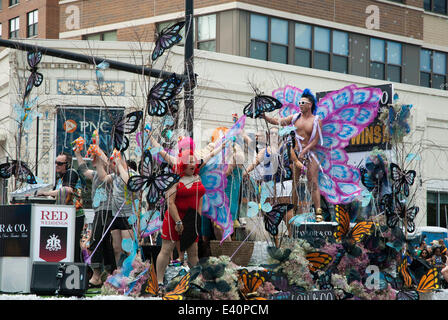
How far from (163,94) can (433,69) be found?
87.4ft

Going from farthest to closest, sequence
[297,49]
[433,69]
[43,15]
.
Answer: [43,15] → [433,69] → [297,49]

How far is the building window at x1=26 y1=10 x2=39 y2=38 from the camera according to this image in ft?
126

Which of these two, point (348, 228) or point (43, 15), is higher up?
point (43, 15)

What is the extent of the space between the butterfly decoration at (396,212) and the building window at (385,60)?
19.9 meters

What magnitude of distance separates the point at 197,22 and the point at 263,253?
60.2ft

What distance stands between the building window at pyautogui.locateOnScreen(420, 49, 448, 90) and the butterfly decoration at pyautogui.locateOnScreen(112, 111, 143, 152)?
2576cm

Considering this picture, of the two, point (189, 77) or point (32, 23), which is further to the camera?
point (32, 23)

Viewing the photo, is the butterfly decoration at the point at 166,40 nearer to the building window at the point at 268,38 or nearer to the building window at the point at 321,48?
the building window at the point at 268,38

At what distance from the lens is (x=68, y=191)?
31.7 feet

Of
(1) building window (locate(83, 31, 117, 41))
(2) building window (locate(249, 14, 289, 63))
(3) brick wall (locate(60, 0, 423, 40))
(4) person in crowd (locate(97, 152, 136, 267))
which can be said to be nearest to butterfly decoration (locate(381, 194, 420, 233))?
(4) person in crowd (locate(97, 152, 136, 267))

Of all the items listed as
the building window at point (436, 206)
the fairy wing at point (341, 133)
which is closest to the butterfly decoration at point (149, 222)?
the fairy wing at point (341, 133)

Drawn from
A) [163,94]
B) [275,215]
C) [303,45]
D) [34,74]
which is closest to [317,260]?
[275,215]

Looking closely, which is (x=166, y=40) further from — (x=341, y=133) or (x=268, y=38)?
(x=268, y=38)

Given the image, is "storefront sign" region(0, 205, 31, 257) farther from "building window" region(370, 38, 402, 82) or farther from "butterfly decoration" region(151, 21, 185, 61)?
"building window" region(370, 38, 402, 82)
